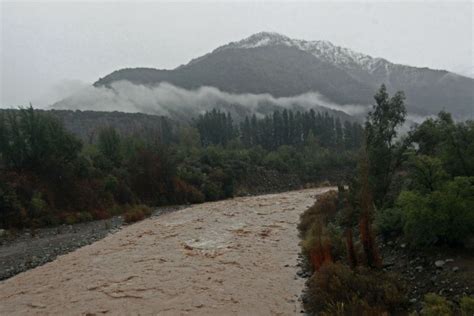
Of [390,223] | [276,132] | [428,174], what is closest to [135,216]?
[390,223]

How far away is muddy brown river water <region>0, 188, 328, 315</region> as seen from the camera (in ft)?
38.4

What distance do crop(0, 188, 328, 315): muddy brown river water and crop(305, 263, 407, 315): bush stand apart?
2.93ft

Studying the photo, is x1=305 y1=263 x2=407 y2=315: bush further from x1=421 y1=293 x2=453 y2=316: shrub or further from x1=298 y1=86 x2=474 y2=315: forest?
x1=421 y1=293 x2=453 y2=316: shrub

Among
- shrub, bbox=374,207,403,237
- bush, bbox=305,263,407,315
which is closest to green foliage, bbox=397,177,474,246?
bush, bbox=305,263,407,315

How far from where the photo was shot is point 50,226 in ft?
87.8

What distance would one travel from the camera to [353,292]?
33.0 ft

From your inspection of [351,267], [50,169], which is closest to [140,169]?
[50,169]

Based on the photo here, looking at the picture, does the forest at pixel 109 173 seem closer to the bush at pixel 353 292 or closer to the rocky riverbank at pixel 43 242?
the rocky riverbank at pixel 43 242

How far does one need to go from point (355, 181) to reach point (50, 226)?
19.9 m

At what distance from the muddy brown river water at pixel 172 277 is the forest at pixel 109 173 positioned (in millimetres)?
8542

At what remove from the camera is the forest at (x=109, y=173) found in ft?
93.9

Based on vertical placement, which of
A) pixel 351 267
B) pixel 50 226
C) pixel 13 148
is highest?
pixel 13 148

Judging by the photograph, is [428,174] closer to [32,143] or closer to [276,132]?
[32,143]

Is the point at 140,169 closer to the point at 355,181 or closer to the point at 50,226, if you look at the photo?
the point at 50,226
